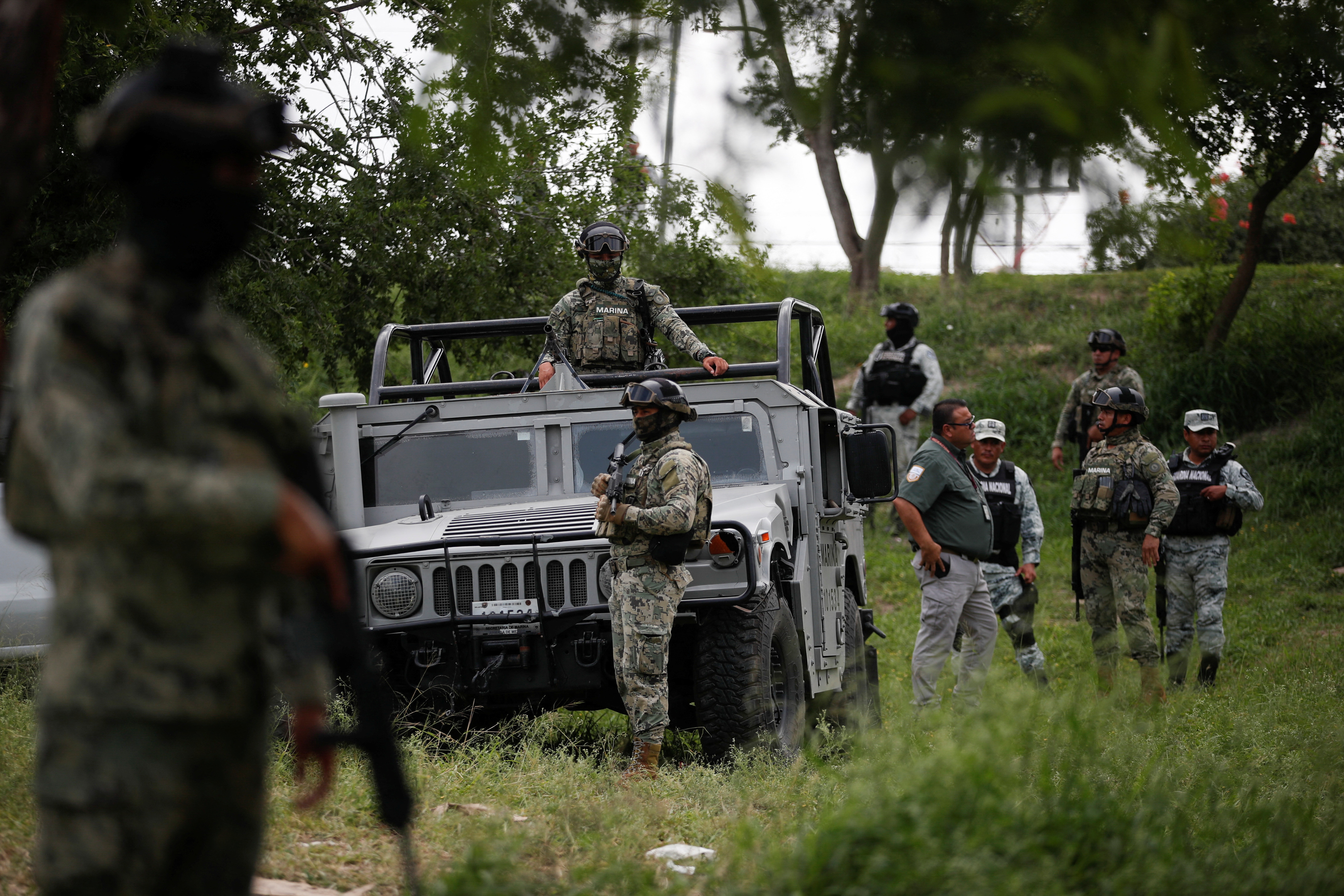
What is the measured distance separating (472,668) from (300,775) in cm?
302

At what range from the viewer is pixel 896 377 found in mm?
10656

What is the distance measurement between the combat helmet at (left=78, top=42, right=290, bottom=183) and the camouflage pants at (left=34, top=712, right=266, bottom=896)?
2.55 feet

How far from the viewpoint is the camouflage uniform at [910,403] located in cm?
1067

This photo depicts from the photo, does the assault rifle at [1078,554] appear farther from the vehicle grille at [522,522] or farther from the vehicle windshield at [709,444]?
the vehicle grille at [522,522]

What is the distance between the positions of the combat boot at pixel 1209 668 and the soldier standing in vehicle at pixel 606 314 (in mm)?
3843

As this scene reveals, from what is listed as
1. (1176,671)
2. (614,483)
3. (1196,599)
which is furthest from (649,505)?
(1196,599)

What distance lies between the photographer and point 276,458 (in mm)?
1955

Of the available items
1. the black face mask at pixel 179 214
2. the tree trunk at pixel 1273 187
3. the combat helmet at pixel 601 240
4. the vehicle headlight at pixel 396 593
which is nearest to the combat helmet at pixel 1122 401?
the tree trunk at pixel 1273 187

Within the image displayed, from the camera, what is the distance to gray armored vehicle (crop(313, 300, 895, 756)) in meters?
4.98

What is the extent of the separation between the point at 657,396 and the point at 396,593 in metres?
1.28

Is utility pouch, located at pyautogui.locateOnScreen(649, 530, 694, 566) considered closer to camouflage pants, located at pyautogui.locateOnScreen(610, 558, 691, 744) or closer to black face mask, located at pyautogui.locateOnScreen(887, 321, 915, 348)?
camouflage pants, located at pyautogui.locateOnScreen(610, 558, 691, 744)

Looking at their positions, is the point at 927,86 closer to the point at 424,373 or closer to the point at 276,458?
the point at 276,458

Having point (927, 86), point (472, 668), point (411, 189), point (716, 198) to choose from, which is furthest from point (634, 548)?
point (411, 189)

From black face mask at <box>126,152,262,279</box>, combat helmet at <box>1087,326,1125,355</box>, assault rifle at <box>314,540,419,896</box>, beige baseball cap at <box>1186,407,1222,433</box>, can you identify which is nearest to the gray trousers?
beige baseball cap at <box>1186,407,1222,433</box>
